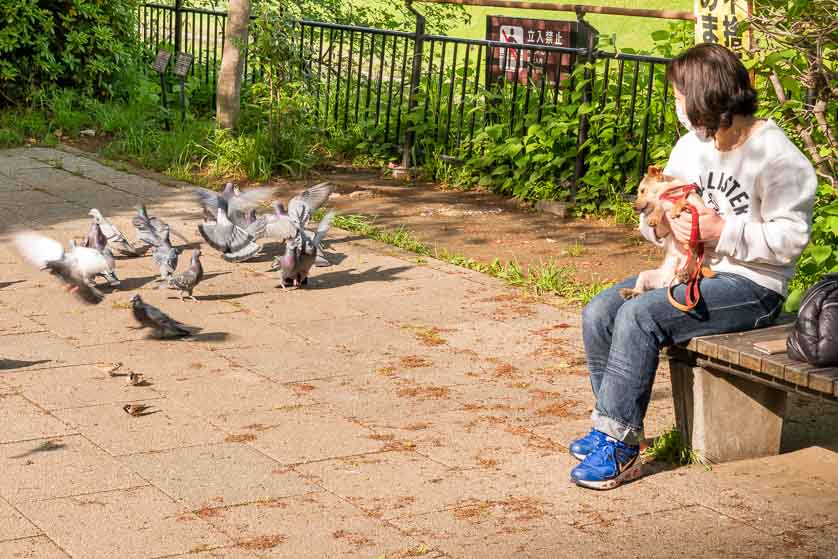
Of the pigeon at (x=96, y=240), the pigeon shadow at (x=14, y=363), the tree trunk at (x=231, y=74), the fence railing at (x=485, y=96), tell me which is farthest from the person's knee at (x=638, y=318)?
the tree trunk at (x=231, y=74)

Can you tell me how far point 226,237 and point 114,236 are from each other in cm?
67

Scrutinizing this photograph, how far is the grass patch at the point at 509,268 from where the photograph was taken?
7348mm

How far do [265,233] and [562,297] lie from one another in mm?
1827

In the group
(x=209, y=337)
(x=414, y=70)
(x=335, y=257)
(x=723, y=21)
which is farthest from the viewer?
(x=414, y=70)

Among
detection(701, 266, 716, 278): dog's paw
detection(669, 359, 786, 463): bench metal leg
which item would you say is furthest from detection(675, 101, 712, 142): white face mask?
detection(669, 359, 786, 463): bench metal leg

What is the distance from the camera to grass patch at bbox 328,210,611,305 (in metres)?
7.35

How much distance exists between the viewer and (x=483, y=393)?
18.1ft

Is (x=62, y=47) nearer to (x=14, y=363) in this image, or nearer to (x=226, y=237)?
(x=226, y=237)

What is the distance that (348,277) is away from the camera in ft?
24.8

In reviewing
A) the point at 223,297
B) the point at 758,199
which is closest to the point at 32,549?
the point at 758,199

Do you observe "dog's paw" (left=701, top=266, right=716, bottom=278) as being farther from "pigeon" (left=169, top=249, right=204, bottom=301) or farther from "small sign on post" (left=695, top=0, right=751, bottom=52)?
"pigeon" (left=169, top=249, right=204, bottom=301)

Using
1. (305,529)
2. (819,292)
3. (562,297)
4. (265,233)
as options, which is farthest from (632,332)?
(265,233)

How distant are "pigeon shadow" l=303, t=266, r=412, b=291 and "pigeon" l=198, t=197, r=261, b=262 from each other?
46 cm

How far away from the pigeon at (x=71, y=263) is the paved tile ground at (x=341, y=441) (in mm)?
156
